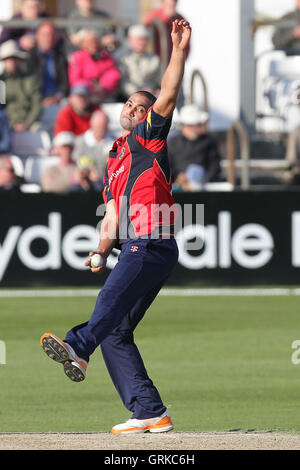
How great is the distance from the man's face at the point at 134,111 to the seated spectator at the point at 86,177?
831 centimetres

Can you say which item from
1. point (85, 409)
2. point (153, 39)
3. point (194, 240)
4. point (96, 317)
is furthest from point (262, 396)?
point (153, 39)

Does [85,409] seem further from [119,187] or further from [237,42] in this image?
[237,42]

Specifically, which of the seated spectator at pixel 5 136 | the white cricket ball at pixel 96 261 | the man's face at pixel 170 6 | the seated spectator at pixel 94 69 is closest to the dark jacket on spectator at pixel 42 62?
the seated spectator at pixel 94 69

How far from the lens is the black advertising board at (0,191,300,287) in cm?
1502

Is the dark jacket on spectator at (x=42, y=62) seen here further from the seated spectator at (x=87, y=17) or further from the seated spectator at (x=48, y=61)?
the seated spectator at (x=87, y=17)

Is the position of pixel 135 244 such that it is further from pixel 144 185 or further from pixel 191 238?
pixel 191 238

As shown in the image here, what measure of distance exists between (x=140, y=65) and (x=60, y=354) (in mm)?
11461

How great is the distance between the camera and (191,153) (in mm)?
15992

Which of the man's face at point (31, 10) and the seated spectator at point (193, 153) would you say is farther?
the man's face at point (31, 10)

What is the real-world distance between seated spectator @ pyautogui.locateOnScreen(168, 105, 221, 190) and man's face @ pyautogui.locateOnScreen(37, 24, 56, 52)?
2.42 metres

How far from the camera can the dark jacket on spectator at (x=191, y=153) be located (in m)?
16.0

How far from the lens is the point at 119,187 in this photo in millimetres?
7094

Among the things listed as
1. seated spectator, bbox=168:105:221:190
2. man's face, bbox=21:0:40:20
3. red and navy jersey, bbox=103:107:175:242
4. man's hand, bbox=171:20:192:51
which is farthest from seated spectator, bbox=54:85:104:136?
man's hand, bbox=171:20:192:51

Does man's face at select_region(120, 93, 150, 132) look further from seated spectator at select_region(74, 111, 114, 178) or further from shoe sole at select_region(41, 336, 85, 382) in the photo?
seated spectator at select_region(74, 111, 114, 178)
